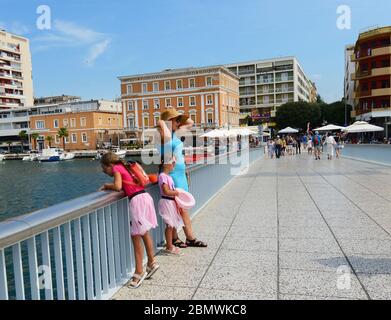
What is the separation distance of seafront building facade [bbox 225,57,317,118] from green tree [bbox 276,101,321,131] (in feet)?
40.5

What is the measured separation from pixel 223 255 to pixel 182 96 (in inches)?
2671

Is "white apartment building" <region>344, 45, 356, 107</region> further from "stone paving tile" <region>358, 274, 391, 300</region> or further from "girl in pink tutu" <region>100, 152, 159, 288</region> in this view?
"girl in pink tutu" <region>100, 152, 159, 288</region>

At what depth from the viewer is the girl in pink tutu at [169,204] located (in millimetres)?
4230

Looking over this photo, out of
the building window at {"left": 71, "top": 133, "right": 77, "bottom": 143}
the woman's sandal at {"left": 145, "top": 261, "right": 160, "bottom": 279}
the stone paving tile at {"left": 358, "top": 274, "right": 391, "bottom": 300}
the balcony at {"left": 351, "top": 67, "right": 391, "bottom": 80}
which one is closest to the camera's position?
the stone paving tile at {"left": 358, "top": 274, "right": 391, "bottom": 300}

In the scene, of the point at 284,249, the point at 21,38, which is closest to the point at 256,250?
the point at 284,249

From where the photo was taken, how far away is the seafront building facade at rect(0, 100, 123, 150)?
75375 millimetres

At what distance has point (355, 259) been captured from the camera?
412 centimetres

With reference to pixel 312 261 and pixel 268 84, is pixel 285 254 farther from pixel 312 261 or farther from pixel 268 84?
pixel 268 84

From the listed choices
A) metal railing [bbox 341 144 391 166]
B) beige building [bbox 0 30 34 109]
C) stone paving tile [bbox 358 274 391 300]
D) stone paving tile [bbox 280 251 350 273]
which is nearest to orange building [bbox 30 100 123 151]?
beige building [bbox 0 30 34 109]

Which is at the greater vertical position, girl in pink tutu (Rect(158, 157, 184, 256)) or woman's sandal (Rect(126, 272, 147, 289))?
girl in pink tutu (Rect(158, 157, 184, 256))

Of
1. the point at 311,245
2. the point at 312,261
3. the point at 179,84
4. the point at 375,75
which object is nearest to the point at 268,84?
the point at 179,84

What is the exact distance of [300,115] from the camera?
2886 inches
